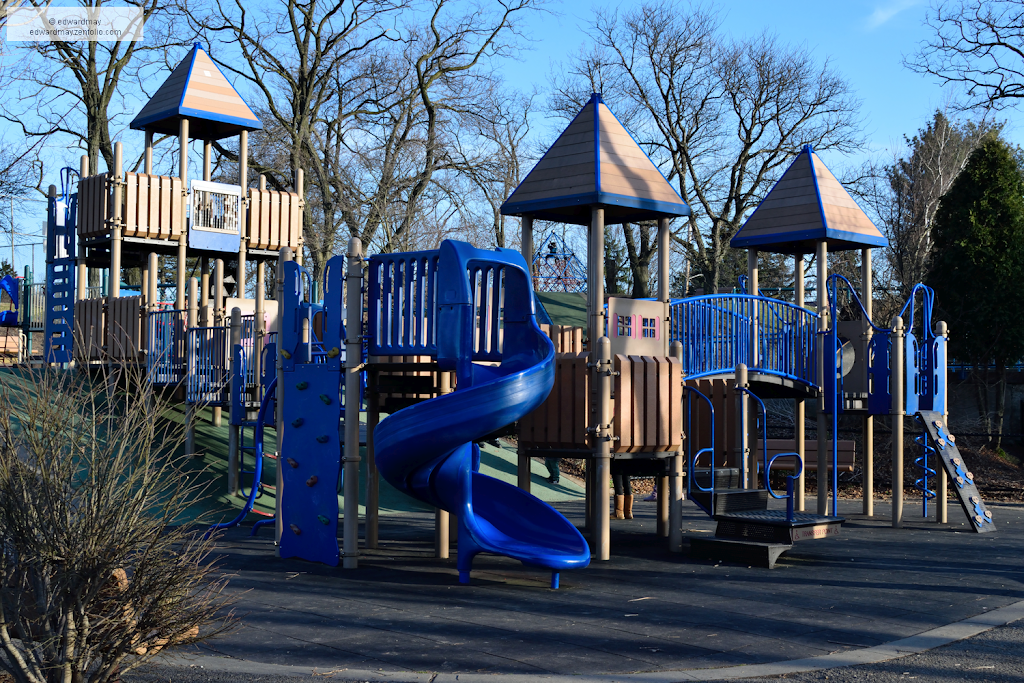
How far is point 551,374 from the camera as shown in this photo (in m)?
9.27

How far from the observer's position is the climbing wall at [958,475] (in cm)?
1330

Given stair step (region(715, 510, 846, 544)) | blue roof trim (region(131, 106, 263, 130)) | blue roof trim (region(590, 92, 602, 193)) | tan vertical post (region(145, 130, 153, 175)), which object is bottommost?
stair step (region(715, 510, 846, 544))

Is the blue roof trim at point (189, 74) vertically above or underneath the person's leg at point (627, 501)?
above

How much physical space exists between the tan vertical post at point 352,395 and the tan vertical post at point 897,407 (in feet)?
26.1

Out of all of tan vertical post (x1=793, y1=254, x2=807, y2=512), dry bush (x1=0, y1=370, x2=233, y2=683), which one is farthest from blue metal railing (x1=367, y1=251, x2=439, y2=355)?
tan vertical post (x1=793, y1=254, x2=807, y2=512)

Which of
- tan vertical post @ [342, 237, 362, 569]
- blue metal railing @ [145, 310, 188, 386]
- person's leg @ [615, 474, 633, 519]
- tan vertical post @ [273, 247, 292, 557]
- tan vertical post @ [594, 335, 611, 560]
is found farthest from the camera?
blue metal railing @ [145, 310, 188, 386]

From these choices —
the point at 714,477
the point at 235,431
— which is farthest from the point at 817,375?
the point at 235,431

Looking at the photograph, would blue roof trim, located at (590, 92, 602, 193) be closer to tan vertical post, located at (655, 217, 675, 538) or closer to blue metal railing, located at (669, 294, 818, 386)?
tan vertical post, located at (655, 217, 675, 538)

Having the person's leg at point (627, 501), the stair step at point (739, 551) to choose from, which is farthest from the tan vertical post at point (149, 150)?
the stair step at point (739, 551)

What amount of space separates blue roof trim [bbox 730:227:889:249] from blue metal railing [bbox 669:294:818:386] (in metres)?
1.56

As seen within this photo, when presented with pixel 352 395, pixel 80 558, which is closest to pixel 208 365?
pixel 352 395

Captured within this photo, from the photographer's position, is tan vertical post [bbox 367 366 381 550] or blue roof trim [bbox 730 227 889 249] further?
Result: blue roof trim [bbox 730 227 889 249]

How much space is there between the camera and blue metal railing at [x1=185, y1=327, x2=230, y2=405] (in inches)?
619

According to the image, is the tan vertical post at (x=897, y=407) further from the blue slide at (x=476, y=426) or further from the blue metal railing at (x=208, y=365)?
the blue metal railing at (x=208, y=365)
